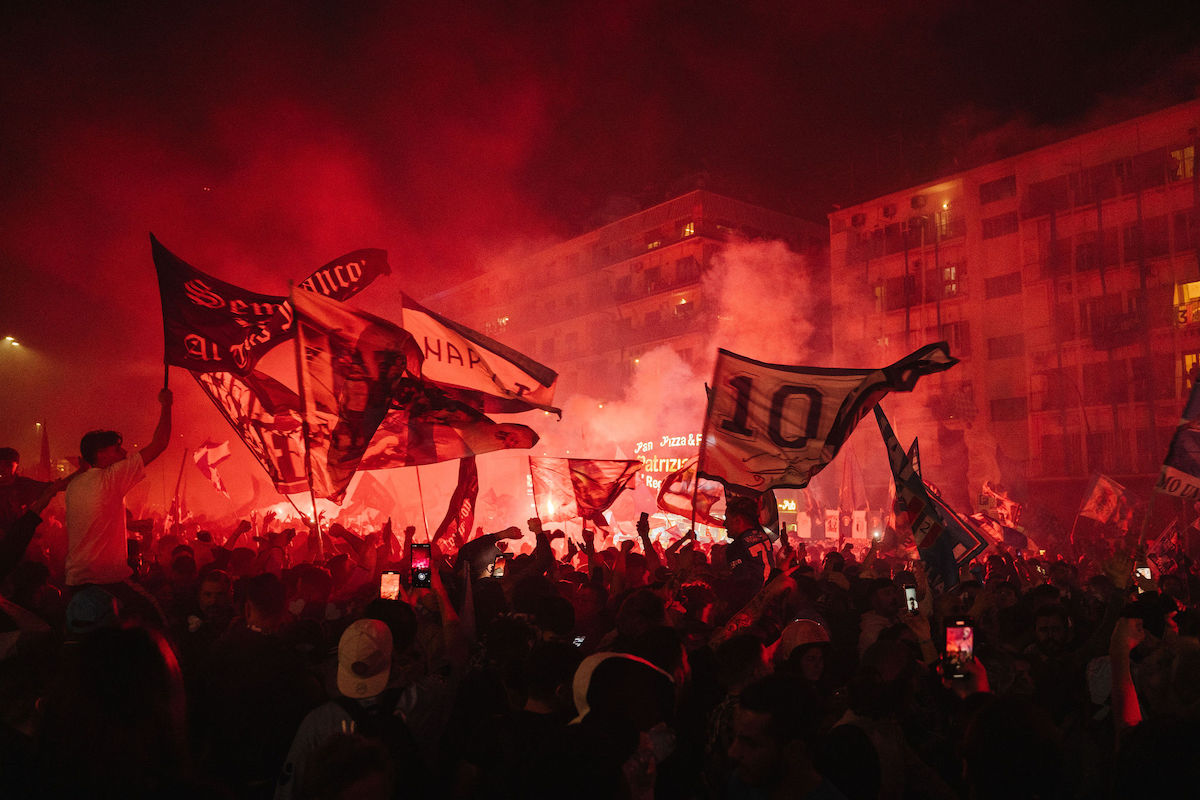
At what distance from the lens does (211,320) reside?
9.66 metres

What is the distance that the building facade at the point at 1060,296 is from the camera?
40750 mm

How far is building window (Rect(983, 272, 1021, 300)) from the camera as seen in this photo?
A: 46312 millimetres

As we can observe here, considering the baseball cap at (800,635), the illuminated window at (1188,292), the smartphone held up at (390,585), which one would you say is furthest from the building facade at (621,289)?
the baseball cap at (800,635)

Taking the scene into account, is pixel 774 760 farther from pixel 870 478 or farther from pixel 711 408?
pixel 870 478

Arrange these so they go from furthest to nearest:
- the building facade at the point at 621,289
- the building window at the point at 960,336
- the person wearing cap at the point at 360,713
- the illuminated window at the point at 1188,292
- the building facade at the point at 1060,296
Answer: the building facade at the point at 621,289, the building window at the point at 960,336, the building facade at the point at 1060,296, the illuminated window at the point at 1188,292, the person wearing cap at the point at 360,713

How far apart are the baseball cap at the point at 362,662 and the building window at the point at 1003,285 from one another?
48.3m

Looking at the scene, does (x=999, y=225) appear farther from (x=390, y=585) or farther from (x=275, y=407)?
(x=390, y=585)

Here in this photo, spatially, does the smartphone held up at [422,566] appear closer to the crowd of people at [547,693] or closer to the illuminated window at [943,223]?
the crowd of people at [547,693]

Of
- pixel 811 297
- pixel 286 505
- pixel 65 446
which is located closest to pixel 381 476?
pixel 286 505

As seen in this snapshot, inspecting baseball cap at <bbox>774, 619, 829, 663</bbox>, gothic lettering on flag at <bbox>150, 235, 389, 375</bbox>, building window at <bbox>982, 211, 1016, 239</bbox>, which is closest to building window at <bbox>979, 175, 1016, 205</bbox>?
building window at <bbox>982, 211, 1016, 239</bbox>

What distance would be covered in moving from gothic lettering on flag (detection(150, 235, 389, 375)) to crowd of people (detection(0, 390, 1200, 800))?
2213 mm

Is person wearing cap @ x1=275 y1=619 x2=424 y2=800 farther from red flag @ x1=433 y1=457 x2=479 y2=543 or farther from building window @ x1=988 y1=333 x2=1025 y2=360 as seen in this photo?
building window @ x1=988 y1=333 x2=1025 y2=360

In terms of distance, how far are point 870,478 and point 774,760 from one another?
157 feet

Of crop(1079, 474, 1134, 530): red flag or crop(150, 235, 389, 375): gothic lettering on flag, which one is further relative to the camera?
crop(1079, 474, 1134, 530): red flag
